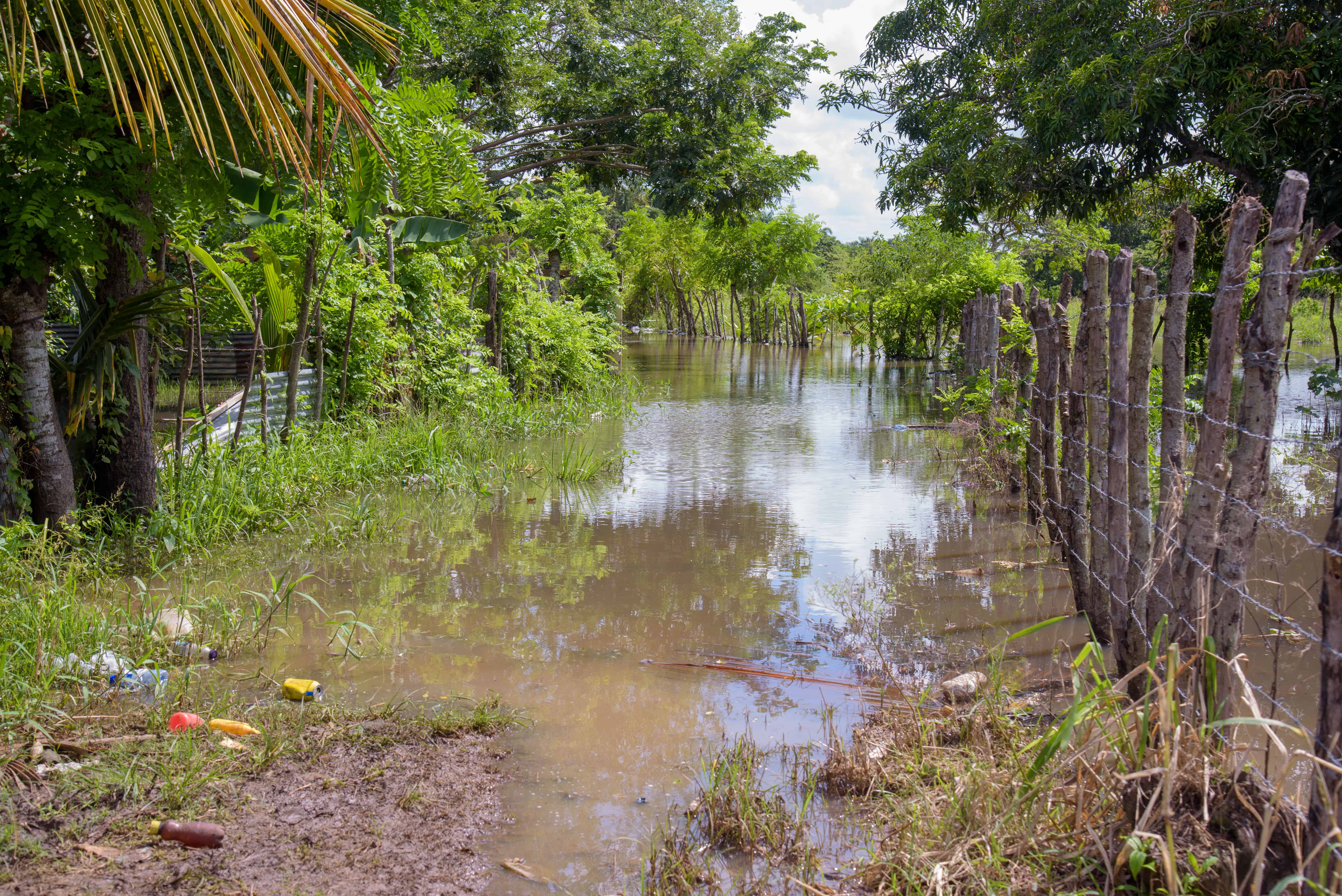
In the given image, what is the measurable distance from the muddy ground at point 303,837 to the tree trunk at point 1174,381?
2.75 metres

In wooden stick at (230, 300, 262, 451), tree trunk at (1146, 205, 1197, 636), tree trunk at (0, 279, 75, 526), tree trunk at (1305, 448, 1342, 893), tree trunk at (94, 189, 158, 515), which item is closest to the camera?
tree trunk at (1305, 448, 1342, 893)

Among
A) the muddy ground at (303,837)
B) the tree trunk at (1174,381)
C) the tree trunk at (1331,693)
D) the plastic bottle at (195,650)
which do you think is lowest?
the muddy ground at (303,837)

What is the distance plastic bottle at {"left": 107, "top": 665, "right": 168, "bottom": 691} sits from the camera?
3.82 metres

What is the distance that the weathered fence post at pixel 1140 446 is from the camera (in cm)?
403

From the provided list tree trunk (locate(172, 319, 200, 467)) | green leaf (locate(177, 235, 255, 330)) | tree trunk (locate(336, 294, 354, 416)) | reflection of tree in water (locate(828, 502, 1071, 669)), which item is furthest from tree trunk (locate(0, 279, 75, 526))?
reflection of tree in water (locate(828, 502, 1071, 669))

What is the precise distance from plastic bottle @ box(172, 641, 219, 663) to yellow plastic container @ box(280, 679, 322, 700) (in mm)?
587

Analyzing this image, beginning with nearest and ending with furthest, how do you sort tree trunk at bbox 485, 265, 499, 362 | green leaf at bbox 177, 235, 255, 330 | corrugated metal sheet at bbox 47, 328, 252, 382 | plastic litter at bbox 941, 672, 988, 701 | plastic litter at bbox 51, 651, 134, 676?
plastic litter at bbox 51, 651, 134, 676 → plastic litter at bbox 941, 672, 988, 701 → green leaf at bbox 177, 235, 255, 330 → tree trunk at bbox 485, 265, 499, 362 → corrugated metal sheet at bbox 47, 328, 252, 382

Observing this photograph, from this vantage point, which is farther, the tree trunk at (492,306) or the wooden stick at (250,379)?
the tree trunk at (492,306)

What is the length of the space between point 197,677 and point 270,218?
4343 millimetres

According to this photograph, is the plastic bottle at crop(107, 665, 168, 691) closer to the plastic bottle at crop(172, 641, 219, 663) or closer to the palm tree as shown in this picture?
the plastic bottle at crop(172, 641, 219, 663)

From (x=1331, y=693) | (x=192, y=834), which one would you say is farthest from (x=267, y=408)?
(x=1331, y=693)

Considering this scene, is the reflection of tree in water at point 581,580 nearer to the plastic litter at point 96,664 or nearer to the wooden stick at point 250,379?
the plastic litter at point 96,664

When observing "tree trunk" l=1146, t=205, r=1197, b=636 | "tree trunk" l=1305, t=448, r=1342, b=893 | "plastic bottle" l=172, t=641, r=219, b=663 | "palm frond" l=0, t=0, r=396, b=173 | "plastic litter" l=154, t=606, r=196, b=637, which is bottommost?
"plastic bottle" l=172, t=641, r=219, b=663

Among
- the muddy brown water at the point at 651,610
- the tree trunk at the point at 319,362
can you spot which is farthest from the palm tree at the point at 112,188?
the tree trunk at the point at 319,362
